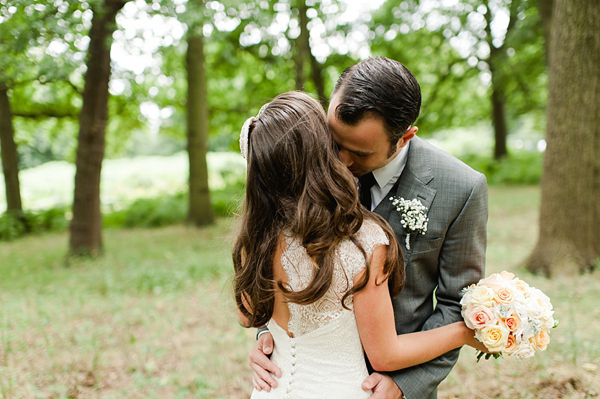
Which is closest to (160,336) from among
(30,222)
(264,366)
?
(264,366)

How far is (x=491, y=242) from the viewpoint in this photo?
8281mm

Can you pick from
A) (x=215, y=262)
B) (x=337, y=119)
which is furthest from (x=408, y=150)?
(x=215, y=262)

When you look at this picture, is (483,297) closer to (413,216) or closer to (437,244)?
(437,244)

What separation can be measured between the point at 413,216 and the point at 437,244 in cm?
16

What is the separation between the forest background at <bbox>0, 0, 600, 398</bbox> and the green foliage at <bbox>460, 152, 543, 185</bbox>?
74 millimetres

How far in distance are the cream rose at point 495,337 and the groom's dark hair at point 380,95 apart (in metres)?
0.83

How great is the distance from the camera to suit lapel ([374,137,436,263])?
A: 76.5 inches

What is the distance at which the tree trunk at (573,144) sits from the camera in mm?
5102

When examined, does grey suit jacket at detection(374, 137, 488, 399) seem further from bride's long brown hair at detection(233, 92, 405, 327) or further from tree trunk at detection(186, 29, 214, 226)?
tree trunk at detection(186, 29, 214, 226)

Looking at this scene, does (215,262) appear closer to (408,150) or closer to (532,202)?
(408,150)

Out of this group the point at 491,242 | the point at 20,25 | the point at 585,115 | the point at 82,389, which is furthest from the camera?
the point at 491,242

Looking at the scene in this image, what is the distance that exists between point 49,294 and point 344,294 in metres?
5.66

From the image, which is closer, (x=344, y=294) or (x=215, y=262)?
(x=344, y=294)

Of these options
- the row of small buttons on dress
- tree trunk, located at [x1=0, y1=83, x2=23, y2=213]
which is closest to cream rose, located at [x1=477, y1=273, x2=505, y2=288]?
the row of small buttons on dress
